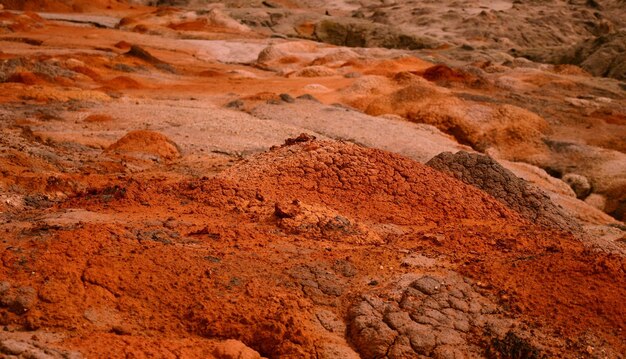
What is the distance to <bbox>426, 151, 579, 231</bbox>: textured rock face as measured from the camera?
27.7 ft

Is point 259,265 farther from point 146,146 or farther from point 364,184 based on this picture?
point 146,146

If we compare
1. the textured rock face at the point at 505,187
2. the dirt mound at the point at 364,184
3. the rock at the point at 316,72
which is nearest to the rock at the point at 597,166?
the textured rock face at the point at 505,187

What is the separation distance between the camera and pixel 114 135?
41.1 feet

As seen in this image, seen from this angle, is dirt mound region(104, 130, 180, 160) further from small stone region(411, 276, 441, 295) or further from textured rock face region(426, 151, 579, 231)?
small stone region(411, 276, 441, 295)

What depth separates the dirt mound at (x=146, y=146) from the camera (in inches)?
430

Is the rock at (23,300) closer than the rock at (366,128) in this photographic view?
Yes

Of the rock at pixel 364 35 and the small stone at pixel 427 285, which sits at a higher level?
the small stone at pixel 427 285

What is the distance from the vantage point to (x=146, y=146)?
11109mm

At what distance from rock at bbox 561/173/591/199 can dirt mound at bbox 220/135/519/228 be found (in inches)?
283

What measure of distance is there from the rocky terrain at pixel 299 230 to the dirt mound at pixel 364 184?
0.09ft

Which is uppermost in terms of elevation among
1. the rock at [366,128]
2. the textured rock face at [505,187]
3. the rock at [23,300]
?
the rock at [23,300]

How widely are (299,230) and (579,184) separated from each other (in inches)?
404

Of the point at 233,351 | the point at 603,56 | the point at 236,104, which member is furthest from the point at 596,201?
the point at 603,56

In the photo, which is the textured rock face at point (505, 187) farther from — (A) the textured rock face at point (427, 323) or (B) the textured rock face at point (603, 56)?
(B) the textured rock face at point (603, 56)
